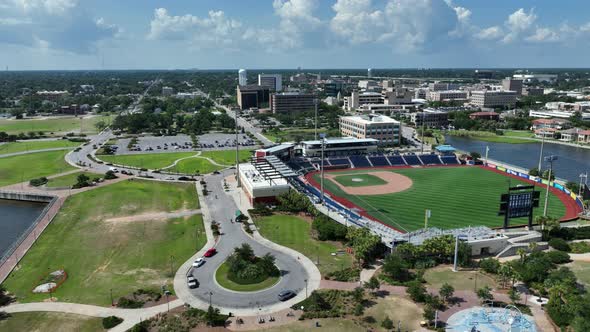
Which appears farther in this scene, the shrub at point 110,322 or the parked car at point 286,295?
the parked car at point 286,295

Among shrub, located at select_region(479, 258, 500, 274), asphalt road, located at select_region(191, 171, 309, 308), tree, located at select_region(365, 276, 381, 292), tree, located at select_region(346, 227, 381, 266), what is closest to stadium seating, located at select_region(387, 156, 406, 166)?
asphalt road, located at select_region(191, 171, 309, 308)

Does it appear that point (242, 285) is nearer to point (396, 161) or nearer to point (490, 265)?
point (490, 265)

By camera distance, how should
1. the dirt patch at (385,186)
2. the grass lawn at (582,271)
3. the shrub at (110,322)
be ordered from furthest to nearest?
the dirt patch at (385,186)
the grass lawn at (582,271)
the shrub at (110,322)

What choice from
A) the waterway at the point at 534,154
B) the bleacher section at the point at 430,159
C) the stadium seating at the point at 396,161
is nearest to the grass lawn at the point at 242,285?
the stadium seating at the point at 396,161

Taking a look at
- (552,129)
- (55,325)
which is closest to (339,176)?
(55,325)

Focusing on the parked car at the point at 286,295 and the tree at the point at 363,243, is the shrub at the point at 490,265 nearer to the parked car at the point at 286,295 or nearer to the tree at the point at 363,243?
the tree at the point at 363,243

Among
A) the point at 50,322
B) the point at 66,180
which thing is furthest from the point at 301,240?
the point at 66,180
